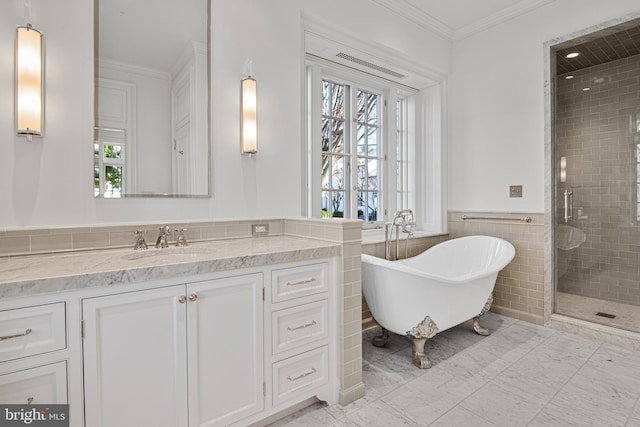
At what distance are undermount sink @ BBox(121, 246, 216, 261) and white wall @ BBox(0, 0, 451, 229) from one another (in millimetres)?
262

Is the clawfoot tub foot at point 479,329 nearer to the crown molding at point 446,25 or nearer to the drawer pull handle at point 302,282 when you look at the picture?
the drawer pull handle at point 302,282

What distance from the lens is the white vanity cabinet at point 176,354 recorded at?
1.20 meters

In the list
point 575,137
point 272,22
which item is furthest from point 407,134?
point 272,22

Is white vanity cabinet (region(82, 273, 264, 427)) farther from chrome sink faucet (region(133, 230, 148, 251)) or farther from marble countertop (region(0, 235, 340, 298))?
chrome sink faucet (region(133, 230, 148, 251))

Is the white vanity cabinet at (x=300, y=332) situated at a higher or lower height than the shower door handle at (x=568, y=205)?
lower

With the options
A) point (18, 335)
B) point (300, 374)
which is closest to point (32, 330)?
point (18, 335)

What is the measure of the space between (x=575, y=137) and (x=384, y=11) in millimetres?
2110

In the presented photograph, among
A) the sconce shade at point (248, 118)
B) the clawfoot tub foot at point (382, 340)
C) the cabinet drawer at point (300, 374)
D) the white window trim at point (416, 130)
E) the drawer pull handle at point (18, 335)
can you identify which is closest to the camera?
the drawer pull handle at point (18, 335)

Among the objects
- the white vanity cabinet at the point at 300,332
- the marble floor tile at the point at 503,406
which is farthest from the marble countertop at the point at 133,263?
the marble floor tile at the point at 503,406

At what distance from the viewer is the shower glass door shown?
2.92 meters

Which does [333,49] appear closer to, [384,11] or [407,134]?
[384,11]

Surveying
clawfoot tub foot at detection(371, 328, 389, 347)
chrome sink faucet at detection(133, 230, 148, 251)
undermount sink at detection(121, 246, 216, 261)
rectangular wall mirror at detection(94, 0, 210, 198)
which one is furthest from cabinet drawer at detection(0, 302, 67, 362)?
clawfoot tub foot at detection(371, 328, 389, 347)

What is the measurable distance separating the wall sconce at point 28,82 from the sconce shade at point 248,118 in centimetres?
101

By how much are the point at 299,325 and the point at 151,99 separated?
1515 mm
